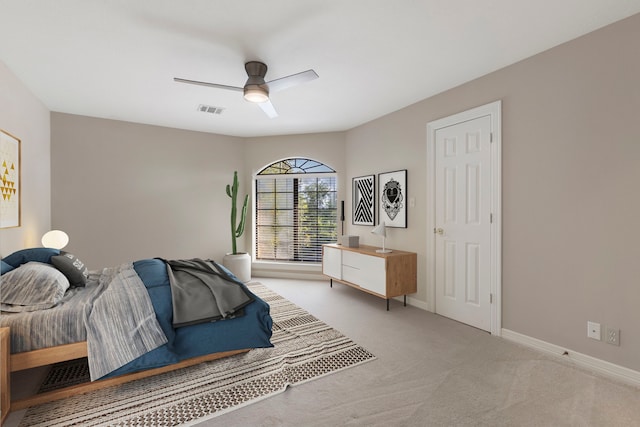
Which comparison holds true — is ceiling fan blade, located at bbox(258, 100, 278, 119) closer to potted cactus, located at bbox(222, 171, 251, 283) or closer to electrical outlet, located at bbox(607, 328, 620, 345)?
potted cactus, located at bbox(222, 171, 251, 283)

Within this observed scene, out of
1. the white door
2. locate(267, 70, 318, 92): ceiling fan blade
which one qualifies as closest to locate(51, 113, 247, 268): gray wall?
locate(267, 70, 318, 92): ceiling fan blade

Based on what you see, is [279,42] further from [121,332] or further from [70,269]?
[70,269]

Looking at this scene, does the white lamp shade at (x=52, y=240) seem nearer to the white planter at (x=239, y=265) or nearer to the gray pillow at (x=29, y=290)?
the gray pillow at (x=29, y=290)

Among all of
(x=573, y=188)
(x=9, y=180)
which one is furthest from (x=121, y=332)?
(x=573, y=188)

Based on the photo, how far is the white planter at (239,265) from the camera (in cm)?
487

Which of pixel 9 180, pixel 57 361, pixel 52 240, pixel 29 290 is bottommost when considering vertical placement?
pixel 57 361

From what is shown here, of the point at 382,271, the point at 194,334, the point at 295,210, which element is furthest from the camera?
the point at 295,210

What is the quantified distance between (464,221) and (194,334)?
2727 mm

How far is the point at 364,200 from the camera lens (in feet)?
15.2

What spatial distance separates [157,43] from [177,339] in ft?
7.35

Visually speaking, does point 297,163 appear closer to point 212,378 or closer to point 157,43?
point 157,43

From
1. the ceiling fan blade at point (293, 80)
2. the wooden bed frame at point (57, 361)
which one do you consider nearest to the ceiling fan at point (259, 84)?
the ceiling fan blade at point (293, 80)

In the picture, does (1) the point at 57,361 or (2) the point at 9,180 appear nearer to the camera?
(1) the point at 57,361

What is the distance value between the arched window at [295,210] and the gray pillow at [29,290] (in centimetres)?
343
